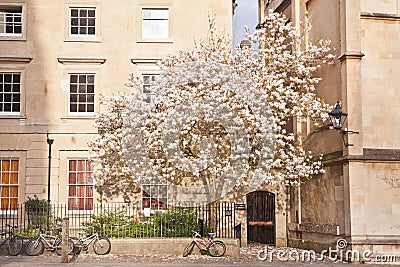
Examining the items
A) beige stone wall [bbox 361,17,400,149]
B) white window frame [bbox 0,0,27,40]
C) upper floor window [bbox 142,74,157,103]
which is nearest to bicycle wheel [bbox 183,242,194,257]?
beige stone wall [bbox 361,17,400,149]

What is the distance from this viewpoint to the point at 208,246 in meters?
18.9

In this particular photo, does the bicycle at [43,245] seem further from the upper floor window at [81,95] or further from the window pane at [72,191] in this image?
Result: the upper floor window at [81,95]

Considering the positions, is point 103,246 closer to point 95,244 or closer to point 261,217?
point 95,244

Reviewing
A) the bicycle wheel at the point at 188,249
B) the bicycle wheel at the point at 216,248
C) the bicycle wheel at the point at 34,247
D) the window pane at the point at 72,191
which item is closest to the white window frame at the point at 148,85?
the window pane at the point at 72,191

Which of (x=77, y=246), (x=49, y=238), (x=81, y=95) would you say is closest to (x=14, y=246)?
(x=49, y=238)

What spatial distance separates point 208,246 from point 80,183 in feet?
24.4

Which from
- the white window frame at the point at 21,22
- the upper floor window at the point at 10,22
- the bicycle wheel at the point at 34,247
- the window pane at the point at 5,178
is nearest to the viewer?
the bicycle wheel at the point at 34,247

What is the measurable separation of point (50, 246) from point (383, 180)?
10.6m

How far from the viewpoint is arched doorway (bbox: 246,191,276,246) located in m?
24.5

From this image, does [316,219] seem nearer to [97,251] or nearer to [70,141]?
[97,251]

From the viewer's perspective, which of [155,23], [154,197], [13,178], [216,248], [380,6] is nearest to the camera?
[216,248]

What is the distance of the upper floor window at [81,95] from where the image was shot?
80.3ft

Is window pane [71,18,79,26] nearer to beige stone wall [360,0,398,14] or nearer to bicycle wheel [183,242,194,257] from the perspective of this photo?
bicycle wheel [183,242,194,257]

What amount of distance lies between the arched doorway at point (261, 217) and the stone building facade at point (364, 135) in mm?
3873
